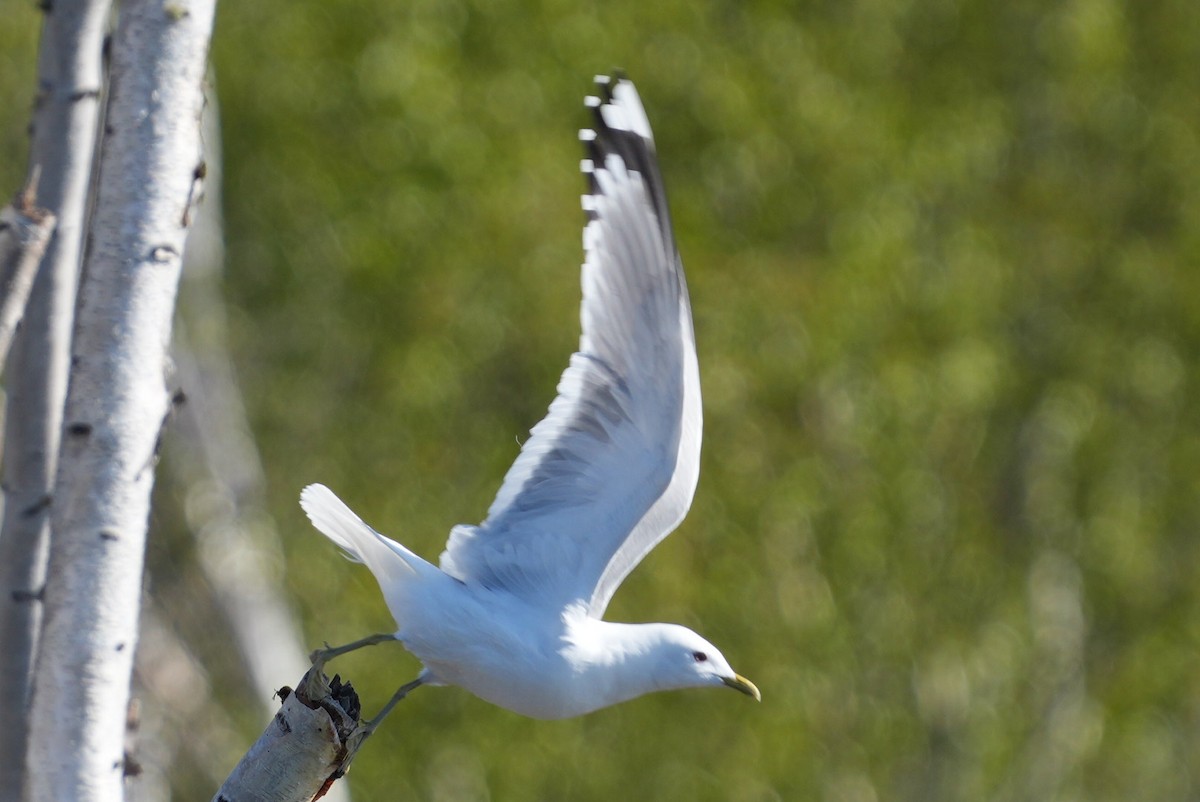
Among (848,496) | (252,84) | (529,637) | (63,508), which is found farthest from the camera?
(252,84)

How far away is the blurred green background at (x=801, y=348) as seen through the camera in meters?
5.33

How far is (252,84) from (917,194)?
2534 millimetres

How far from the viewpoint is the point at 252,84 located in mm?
5742

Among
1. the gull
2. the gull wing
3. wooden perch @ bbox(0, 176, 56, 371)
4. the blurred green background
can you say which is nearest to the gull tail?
the gull

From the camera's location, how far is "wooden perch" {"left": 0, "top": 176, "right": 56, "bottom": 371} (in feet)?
6.16

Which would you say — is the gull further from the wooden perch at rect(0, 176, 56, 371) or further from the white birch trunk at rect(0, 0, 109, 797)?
the wooden perch at rect(0, 176, 56, 371)

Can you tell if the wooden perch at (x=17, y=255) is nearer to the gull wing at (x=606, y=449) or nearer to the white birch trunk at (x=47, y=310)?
the white birch trunk at (x=47, y=310)

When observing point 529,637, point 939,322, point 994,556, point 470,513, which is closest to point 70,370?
point 529,637

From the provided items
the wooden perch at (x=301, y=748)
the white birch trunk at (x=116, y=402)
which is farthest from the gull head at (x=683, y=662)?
the white birch trunk at (x=116, y=402)

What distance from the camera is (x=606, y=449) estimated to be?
243 centimetres

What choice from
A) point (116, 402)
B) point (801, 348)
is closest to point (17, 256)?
point (116, 402)

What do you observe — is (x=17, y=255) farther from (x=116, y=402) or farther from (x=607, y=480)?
(x=607, y=480)

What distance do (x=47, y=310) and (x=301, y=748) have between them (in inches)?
32.6

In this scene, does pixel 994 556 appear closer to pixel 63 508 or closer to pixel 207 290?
pixel 207 290
